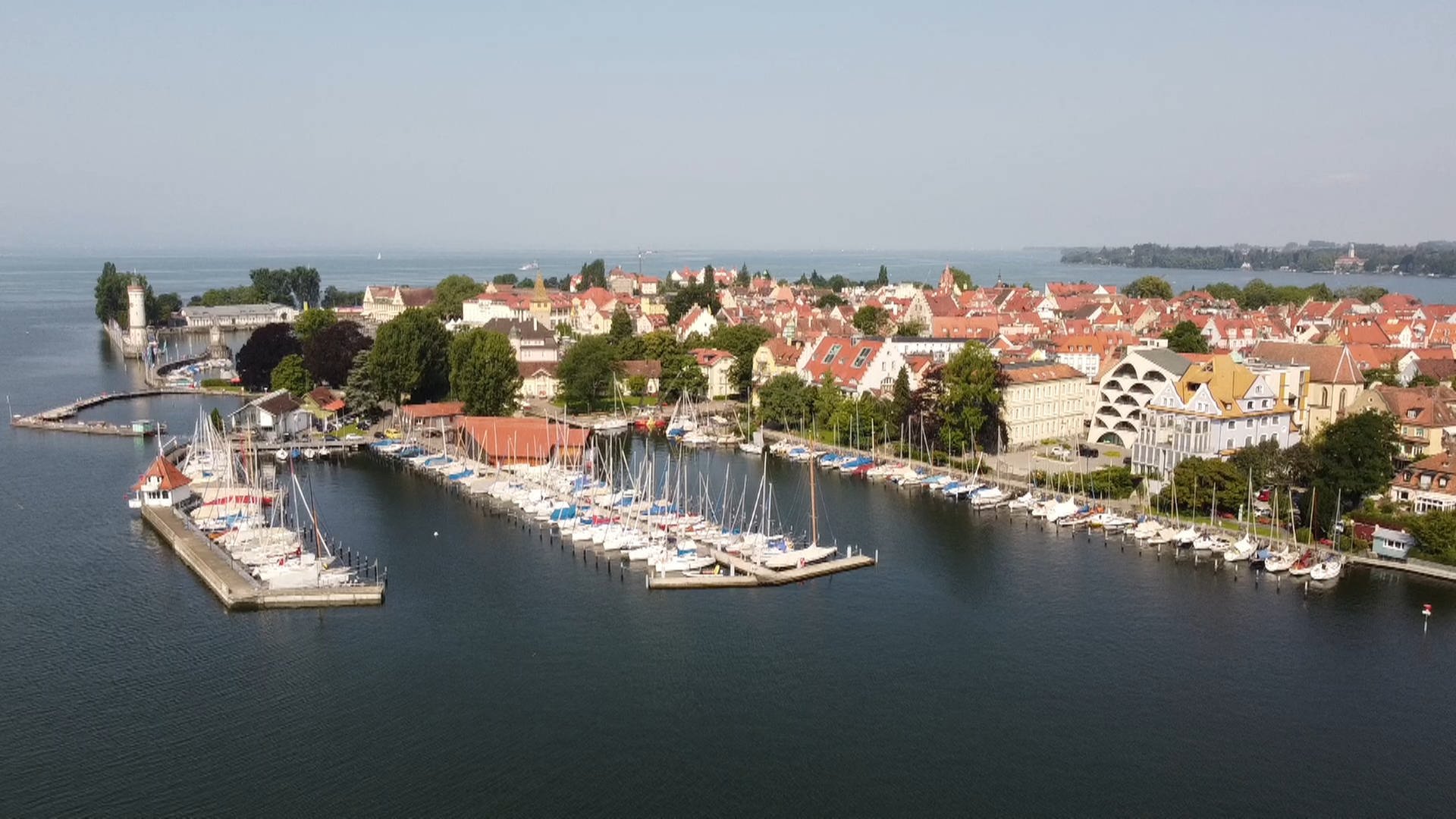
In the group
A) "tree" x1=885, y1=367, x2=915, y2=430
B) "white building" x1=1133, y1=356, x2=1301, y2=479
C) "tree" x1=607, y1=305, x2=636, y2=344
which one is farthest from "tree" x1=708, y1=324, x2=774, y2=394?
"white building" x1=1133, y1=356, x2=1301, y2=479

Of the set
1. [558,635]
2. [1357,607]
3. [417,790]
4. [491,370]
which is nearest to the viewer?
[417,790]

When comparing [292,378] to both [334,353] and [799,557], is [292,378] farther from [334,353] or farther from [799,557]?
[799,557]

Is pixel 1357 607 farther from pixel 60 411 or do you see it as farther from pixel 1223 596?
pixel 60 411

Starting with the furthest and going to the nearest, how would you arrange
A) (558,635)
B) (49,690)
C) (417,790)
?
(558,635) → (49,690) → (417,790)

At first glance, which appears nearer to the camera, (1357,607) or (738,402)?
(1357,607)

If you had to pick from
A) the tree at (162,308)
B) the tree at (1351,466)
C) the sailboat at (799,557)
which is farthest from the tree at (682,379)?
the tree at (162,308)

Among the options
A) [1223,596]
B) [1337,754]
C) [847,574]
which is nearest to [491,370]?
[847,574]

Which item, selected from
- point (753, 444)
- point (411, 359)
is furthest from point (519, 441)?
point (411, 359)
